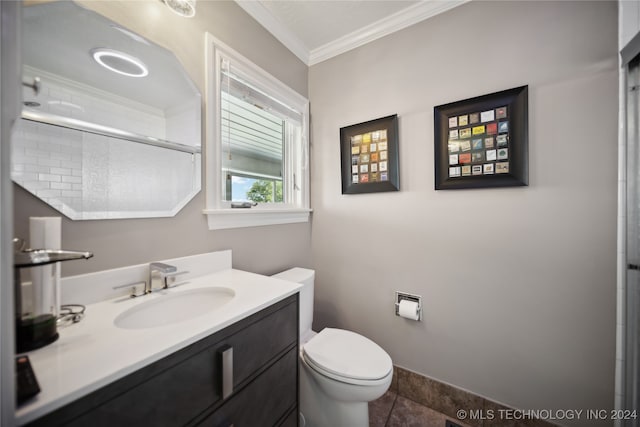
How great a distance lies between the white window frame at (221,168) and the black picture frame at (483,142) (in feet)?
3.29

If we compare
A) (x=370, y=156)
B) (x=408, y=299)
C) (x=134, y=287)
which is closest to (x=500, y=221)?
(x=408, y=299)

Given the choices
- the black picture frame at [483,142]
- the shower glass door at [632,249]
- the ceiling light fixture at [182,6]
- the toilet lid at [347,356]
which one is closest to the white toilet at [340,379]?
the toilet lid at [347,356]

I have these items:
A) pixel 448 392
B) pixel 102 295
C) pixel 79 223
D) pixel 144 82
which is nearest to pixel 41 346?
pixel 102 295

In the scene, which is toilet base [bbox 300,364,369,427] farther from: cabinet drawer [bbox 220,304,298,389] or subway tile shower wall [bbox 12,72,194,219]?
subway tile shower wall [bbox 12,72,194,219]

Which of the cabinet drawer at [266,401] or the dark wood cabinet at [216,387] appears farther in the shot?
the cabinet drawer at [266,401]

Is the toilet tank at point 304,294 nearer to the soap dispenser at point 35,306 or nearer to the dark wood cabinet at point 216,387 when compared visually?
the dark wood cabinet at point 216,387

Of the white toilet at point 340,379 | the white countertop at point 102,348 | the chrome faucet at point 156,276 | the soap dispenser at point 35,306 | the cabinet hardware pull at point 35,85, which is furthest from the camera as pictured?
the white toilet at point 340,379

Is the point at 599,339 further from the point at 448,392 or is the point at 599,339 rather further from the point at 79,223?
the point at 79,223

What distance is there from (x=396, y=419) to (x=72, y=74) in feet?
7.47

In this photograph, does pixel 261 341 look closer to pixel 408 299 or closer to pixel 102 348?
pixel 102 348

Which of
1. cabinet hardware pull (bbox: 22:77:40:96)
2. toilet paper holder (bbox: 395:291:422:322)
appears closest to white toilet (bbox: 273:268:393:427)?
toilet paper holder (bbox: 395:291:422:322)

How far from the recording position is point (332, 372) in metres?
1.12

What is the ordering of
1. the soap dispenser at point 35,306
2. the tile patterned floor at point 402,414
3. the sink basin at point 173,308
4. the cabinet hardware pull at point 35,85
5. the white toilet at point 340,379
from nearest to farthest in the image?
the soap dispenser at point 35,306, the cabinet hardware pull at point 35,85, the sink basin at point 173,308, the white toilet at point 340,379, the tile patterned floor at point 402,414

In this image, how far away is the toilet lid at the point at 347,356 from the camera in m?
1.12
